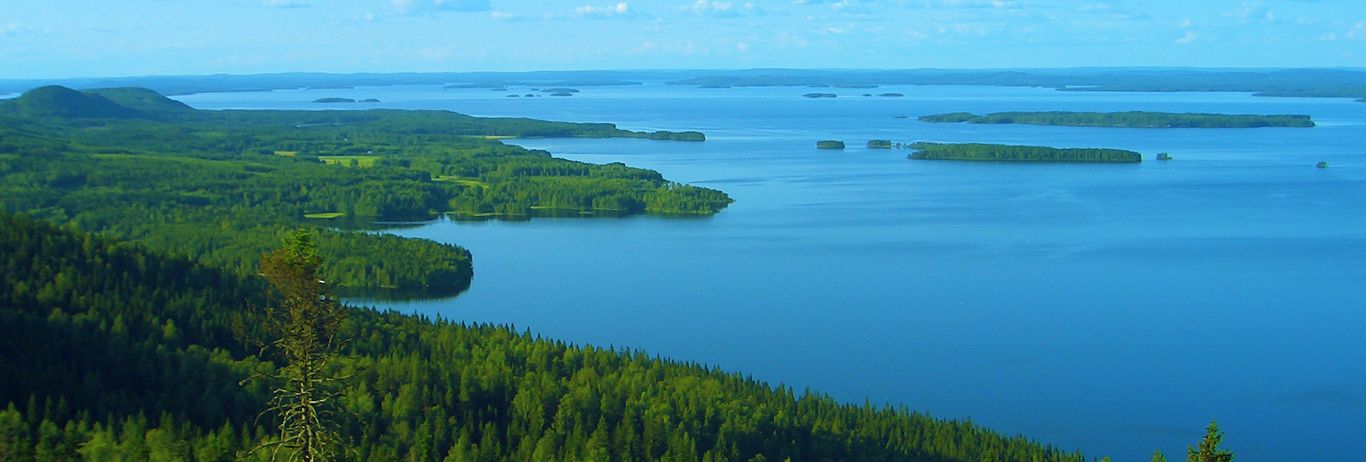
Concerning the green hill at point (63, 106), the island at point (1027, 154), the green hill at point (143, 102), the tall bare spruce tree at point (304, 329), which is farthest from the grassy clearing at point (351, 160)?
the tall bare spruce tree at point (304, 329)

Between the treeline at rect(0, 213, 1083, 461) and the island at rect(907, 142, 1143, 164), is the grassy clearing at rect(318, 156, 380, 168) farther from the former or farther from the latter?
the treeline at rect(0, 213, 1083, 461)

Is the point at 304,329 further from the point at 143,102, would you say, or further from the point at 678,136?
the point at 143,102

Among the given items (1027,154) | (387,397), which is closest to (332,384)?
(387,397)

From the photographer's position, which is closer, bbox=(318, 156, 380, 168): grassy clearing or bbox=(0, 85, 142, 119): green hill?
bbox=(318, 156, 380, 168): grassy clearing

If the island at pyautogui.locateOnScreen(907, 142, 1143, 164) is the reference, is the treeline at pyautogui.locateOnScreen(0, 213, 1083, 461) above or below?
above

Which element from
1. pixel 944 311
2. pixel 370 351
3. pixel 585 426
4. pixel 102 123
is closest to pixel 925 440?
pixel 585 426

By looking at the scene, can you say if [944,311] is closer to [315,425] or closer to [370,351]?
[370,351]

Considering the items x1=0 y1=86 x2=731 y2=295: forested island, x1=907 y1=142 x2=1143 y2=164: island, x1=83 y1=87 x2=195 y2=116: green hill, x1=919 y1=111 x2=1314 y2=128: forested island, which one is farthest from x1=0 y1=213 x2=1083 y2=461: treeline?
x1=919 y1=111 x2=1314 y2=128: forested island
